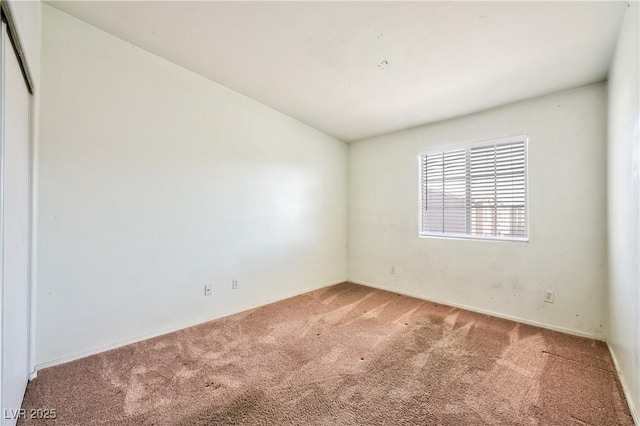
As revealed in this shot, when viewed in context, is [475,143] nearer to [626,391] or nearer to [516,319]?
[516,319]

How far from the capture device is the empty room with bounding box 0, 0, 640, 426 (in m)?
1.58

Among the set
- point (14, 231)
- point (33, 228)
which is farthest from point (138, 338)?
point (14, 231)

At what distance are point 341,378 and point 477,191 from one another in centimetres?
267

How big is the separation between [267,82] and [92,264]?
225 cm

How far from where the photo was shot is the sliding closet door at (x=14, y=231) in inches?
45.9

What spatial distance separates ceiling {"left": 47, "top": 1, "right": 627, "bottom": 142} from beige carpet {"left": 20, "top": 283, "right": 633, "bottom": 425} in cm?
242

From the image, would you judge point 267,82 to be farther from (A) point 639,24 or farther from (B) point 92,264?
(A) point 639,24

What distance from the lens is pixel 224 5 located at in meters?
1.76

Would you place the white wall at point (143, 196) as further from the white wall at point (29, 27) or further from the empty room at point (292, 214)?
the white wall at point (29, 27)

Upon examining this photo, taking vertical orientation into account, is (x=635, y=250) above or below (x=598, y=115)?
below

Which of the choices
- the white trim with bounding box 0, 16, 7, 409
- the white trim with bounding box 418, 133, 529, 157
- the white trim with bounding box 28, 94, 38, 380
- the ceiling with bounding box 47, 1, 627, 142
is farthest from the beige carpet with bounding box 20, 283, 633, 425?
the ceiling with bounding box 47, 1, 627, 142

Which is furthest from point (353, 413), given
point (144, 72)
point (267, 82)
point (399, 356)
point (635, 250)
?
point (144, 72)

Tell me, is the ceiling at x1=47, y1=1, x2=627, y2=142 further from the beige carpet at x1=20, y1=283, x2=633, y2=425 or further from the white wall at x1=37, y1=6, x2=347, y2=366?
the beige carpet at x1=20, y1=283, x2=633, y2=425

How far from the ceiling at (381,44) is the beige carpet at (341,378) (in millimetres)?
2419
